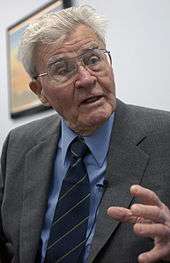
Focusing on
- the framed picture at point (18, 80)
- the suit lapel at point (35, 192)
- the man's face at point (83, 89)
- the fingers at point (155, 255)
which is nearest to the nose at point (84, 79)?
the man's face at point (83, 89)

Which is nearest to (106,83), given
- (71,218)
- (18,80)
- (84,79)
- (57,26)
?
(84,79)

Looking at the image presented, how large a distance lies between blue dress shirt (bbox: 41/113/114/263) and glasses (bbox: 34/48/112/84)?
0.49 feet

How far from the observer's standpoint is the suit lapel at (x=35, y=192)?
1.22 meters

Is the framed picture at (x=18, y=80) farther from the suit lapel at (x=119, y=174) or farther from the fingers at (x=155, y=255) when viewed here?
the fingers at (x=155, y=255)

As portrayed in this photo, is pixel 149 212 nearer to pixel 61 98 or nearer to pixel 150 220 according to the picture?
pixel 150 220

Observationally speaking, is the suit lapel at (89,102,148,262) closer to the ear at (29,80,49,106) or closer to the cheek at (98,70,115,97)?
the cheek at (98,70,115,97)

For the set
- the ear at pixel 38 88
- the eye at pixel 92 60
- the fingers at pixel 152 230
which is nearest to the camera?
the fingers at pixel 152 230

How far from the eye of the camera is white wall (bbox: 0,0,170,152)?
147 cm

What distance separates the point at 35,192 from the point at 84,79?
37cm

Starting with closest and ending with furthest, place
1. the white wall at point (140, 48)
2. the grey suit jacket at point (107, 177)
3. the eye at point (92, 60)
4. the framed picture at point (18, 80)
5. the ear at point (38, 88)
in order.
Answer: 1. the grey suit jacket at point (107, 177)
2. the eye at point (92, 60)
3. the ear at point (38, 88)
4. the white wall at point (140, 48)
5. the framed picture at point (18, 80)

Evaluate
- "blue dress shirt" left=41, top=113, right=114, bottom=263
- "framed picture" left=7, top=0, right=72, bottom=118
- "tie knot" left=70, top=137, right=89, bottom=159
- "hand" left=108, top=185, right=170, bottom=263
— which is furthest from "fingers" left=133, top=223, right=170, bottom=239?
"framed picture" left=7, top=0, right=72, bottom=118

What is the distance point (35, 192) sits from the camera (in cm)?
129

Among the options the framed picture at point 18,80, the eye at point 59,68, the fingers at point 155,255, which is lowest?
the framed picture at point 18,80

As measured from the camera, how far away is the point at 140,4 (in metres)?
1.57
